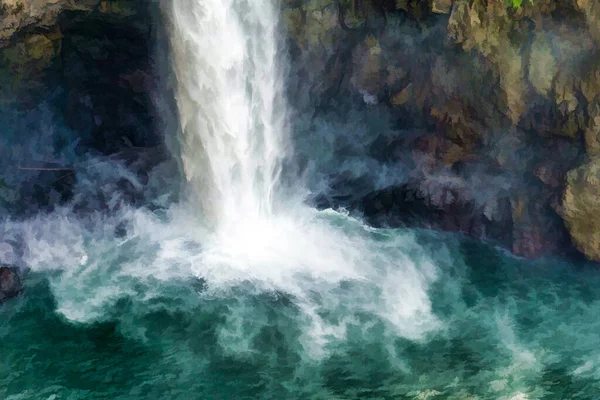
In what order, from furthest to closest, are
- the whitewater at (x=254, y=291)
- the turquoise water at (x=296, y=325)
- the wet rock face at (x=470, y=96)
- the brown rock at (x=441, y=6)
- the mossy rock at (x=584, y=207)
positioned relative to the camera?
the brown rock at (x=441, y=6), the mossy rock at (x=584, y=207), the wet rock face at (x=470, y=96), the whitewater at (x=254, y=291), the turquoise water at (x=296, y=325)

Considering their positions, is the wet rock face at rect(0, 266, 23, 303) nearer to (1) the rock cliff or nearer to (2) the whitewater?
(2) the whitewater

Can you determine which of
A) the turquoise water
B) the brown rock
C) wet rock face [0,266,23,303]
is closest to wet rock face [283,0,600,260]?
the brown rock

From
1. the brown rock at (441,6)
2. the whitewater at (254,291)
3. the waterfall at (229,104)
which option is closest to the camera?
the whitewater at (254,291)

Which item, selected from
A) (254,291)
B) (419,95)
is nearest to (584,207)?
(419,95)

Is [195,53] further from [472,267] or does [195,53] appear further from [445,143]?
[472,267]

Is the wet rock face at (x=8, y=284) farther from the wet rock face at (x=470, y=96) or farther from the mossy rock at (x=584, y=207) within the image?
the mossy rock at (x=584, y=207)

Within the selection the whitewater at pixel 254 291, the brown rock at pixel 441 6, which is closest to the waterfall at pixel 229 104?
the whitewater at pixel 254 291
